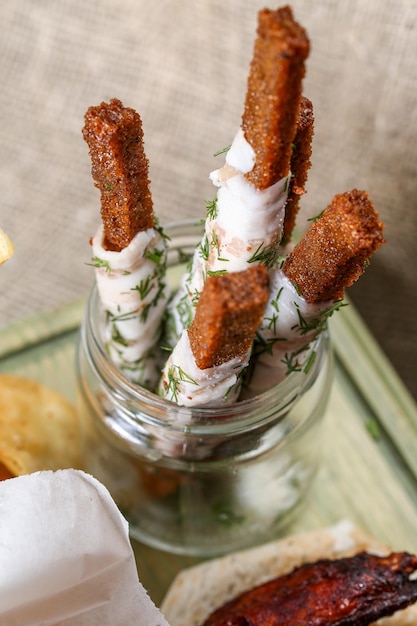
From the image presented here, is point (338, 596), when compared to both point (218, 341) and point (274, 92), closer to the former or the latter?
point (218, 341)

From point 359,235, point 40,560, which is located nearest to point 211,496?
point 40,560

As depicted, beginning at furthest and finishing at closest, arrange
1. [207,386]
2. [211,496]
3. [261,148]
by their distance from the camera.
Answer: [211,496] < [207,386] < [261,148]

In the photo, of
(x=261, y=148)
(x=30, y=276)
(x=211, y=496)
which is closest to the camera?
(x=261, y=148)

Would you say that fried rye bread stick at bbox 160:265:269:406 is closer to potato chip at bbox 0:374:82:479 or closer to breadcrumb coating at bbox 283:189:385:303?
breadcrumb coating at bbox 283:189:385:303

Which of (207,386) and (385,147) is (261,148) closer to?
(207,386)

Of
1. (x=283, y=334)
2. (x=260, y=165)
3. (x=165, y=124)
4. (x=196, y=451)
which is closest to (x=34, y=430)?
(x=196, y=451)

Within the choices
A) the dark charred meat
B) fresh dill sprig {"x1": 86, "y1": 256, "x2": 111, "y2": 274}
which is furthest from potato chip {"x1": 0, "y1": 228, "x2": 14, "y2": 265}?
the dark charred meat

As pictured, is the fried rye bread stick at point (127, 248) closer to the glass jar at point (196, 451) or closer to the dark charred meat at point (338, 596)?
the glass jar at point (196, 451)

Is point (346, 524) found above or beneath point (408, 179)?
beneath
